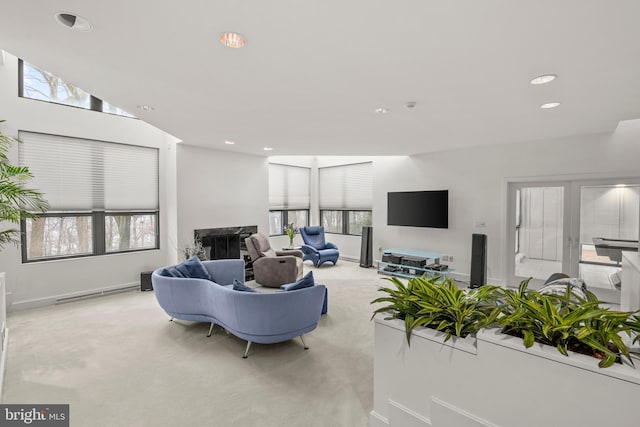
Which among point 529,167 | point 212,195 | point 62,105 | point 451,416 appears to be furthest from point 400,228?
point 62,105

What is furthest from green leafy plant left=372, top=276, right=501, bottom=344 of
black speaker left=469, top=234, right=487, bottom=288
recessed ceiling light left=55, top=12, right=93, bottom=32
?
black speaker left=469, top=234, right=487, bottom=288

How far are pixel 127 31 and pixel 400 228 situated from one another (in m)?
5.96

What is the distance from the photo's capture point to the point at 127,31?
6.26 feet

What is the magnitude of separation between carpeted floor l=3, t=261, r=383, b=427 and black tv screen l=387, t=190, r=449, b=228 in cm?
282

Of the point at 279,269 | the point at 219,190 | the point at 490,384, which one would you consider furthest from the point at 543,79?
the point at 219,190

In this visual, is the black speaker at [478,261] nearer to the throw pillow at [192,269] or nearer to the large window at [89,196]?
the throw pillow at [192,269]

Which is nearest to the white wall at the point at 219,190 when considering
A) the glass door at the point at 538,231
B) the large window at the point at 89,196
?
the large window at the point at 89,196

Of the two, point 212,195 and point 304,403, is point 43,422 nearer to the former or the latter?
point 304,403

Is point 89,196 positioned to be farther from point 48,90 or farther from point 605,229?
point 605,229

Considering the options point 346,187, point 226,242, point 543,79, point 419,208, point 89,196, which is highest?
point 543,79

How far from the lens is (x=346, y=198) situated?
26.7 feet

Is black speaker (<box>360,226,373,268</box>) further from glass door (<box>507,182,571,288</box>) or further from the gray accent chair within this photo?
glass door (<box>507,182,571,288</box>)

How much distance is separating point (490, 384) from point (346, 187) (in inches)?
265

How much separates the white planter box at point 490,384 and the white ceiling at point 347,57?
5.82ft
